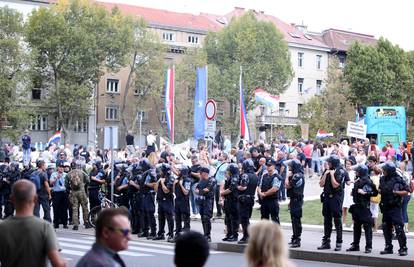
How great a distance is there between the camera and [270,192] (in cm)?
1617

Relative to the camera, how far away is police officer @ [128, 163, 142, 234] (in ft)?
64.3

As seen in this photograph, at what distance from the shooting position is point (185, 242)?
4508 millimetres

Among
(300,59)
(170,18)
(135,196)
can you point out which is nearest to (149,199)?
(135,196)

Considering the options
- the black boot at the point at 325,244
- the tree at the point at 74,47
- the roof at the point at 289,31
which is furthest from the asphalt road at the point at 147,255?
the roof at the point at 289,31

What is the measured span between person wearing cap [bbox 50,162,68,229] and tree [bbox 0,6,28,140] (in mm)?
40819

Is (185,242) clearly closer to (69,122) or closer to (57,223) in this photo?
(57,223)

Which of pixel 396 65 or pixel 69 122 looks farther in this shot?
pixel 396 65

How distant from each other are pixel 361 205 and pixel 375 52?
202 ft

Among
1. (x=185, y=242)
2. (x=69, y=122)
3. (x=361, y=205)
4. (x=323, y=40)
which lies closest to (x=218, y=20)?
(x=323, y=40)

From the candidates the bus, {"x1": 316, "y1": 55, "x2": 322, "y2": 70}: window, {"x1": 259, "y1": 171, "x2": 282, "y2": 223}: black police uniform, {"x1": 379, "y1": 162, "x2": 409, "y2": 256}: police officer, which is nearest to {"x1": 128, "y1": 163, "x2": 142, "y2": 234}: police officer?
{"x1": 259, "y1": 171, "x2": 282, "y2": 223}: black police uniform

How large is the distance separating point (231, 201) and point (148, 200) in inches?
105

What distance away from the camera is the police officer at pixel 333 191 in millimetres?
15164

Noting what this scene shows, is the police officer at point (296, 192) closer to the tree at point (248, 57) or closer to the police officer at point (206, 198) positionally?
the police officer at point (206, 198)

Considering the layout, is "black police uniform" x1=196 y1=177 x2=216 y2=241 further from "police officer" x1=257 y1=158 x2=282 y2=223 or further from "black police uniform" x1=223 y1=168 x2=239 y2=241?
"police officer" x1=257 y1=158 x2=282 y2=223
